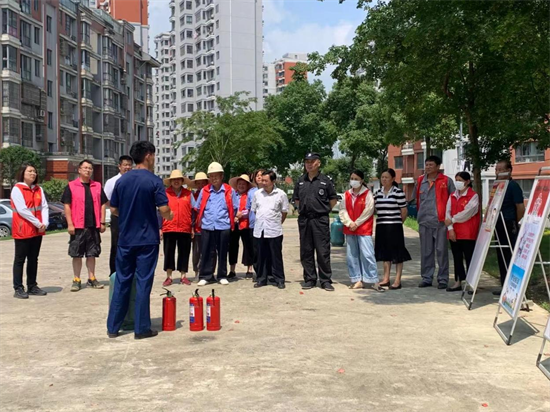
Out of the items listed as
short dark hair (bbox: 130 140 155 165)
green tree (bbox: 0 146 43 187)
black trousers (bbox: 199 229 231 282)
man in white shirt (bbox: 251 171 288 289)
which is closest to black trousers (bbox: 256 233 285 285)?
man in white shirt (bbox: 251 171 288 289)

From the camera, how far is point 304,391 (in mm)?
4910

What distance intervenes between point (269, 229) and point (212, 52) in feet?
327

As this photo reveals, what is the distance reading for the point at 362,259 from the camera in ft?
32.9

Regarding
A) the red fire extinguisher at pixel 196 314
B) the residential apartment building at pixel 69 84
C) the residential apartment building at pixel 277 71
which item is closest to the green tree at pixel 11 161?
the residential apartment building at pixel 69 84

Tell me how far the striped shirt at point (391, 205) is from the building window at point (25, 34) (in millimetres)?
48429

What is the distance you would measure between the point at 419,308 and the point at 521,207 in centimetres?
217

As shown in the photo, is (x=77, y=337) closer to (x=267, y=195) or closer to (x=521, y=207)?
(x=267, y=195)

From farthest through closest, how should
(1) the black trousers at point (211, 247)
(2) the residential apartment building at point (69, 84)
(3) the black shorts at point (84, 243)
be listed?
1. (2) the residential apartment building at point (69, 84)
2. (1) the black trousers at point (211, 247)
3. (3) the black shorts at point (84, 243)

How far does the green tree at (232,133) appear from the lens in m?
46.0

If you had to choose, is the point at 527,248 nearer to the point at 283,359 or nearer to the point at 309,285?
the point at 283,359

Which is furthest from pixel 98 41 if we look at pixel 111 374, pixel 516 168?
pixel 111 374

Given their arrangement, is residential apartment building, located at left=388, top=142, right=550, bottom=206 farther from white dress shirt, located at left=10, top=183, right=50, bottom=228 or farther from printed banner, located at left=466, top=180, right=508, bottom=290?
white dress shirt, located at left=10, top=183, right=50, bottom=228

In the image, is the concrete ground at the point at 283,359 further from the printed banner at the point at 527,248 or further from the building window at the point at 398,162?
the building window at the point at 398,162

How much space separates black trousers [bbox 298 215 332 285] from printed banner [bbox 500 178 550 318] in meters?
3.39
